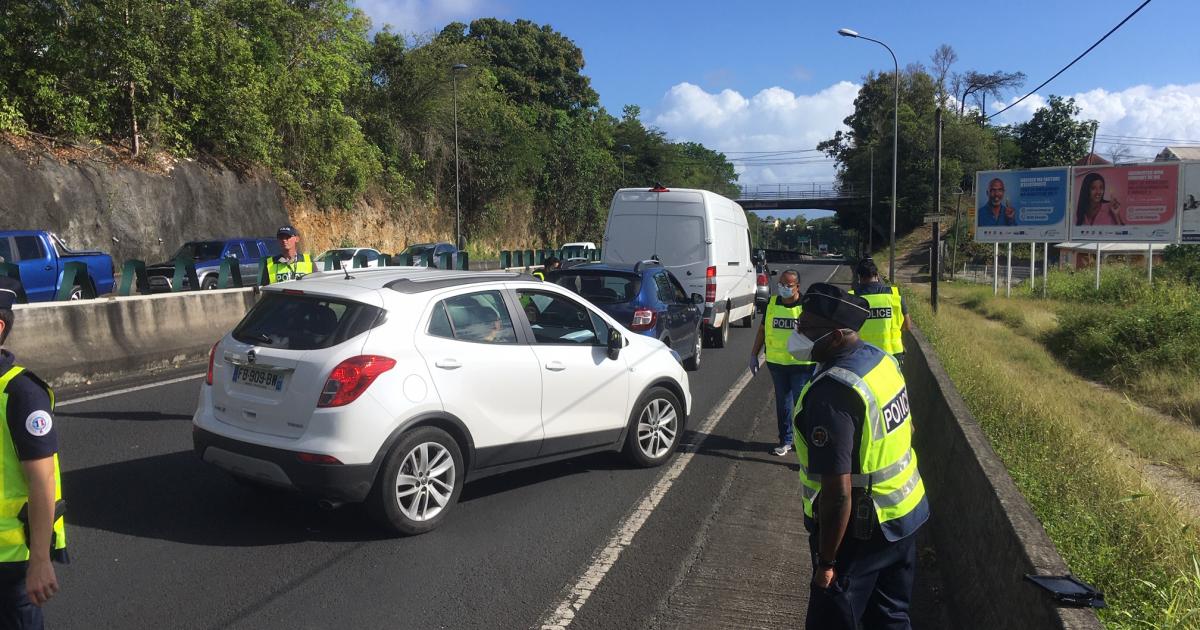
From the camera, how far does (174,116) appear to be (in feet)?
91.2

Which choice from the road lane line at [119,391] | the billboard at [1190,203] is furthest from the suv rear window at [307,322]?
the billboard at [1190,203]

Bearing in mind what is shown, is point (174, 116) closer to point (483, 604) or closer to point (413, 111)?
point (413, 111)

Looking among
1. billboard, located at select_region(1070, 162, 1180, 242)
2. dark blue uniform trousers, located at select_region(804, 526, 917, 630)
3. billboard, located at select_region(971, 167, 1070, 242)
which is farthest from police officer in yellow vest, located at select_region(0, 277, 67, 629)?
billboard, located at select_region(971, 167, 1070, 242)

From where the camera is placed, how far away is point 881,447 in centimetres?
312

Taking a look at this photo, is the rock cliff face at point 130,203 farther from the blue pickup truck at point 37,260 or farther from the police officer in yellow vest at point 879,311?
A: the police officer in yellow vest at point 879,311

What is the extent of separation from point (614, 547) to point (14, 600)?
329 cm

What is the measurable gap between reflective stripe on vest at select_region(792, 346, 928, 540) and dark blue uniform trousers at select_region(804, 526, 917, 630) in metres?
0.10

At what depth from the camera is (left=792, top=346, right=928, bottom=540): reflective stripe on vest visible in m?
3.07

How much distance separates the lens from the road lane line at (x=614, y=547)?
4.32 meters

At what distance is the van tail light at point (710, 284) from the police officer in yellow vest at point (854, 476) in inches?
424

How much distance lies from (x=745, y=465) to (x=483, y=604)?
3.52 meters

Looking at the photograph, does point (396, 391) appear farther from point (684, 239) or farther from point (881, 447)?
point (684, 239)

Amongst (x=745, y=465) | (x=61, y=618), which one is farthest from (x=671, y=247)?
(x=61, y=618)

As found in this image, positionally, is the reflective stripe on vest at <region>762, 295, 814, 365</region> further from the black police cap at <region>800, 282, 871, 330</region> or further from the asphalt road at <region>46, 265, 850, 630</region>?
the black police cap at <region>800, 282, 871, 330</region>
